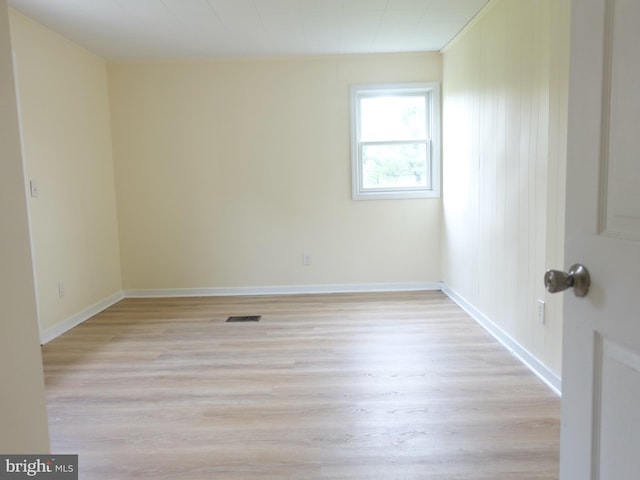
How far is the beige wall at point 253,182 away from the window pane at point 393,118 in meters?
0.22

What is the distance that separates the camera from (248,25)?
11.1 feet

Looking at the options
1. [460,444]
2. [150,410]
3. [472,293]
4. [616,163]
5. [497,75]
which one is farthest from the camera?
[472,293]

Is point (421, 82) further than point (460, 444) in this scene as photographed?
Yes

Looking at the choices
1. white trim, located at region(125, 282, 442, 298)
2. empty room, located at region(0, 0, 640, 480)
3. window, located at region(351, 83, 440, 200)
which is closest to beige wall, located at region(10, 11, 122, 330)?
empty room, located at region(0, 0, 640, 480)

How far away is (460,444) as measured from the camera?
71.8 inches

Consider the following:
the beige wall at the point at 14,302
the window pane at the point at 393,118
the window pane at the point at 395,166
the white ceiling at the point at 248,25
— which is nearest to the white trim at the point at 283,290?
the window pane at the point at 395,166

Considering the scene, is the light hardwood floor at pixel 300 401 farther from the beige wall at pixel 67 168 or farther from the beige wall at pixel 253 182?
the beige wall at pixel 253 182

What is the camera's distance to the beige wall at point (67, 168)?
3203mm

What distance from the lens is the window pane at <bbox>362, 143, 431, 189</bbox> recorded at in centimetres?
446

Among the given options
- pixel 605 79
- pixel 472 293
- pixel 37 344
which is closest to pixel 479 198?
pixel 472 293

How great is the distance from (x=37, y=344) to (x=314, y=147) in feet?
11.6

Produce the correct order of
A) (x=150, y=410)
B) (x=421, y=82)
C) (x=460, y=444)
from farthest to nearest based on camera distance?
1. (x=421, y=82)
2. (x=150, y=410)
3. (x=460, y=444)

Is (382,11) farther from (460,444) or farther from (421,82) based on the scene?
(460,444)

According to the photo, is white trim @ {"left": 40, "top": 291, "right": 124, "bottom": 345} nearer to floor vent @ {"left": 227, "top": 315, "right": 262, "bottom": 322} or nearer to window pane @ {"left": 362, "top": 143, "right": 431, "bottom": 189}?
floor vent @ {"left": 227, "top": 315, "right": 262, "bottom": 322}
